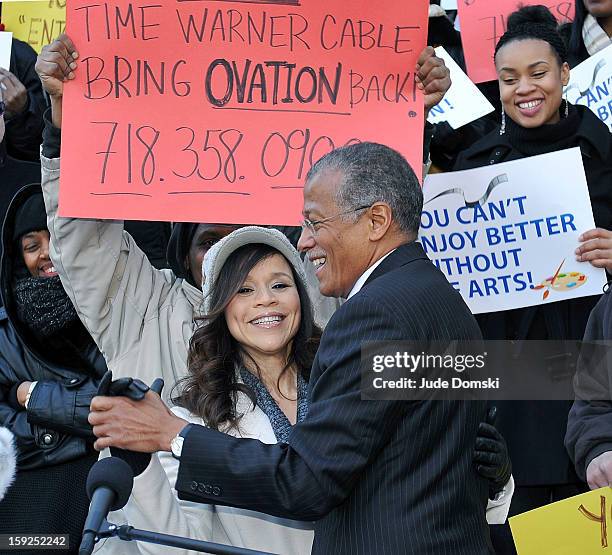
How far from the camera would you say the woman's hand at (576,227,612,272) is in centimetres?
469

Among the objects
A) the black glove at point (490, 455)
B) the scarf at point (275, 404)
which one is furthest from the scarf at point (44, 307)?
the black glove at point (490, 455)

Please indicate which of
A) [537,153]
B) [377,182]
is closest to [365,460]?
[377,182]

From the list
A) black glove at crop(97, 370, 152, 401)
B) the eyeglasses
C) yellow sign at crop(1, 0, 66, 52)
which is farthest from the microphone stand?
yellow sign at crop(1, 0, 66, 52)

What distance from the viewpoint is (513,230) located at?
497cm

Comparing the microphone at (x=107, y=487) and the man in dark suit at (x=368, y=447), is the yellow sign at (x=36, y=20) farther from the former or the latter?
the microphone at (x=107, y=487)

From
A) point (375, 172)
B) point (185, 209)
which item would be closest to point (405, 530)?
point (375, 172)

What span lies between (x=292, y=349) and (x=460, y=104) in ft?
6.52

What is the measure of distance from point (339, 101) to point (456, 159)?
105 centimetres

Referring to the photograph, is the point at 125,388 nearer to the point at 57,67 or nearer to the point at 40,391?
the point at 57,67

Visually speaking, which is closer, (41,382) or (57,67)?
(57,67)

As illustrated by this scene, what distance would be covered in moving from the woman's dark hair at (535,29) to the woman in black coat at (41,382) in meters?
2.15

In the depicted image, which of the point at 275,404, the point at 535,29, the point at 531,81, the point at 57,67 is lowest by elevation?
the point at 275,404

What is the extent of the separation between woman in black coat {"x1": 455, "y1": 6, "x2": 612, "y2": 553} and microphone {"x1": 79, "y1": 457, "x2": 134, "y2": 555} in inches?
91.4

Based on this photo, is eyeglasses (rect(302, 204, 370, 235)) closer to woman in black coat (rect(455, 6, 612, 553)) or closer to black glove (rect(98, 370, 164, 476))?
black glove (rect(98, 370, 164, 476))
